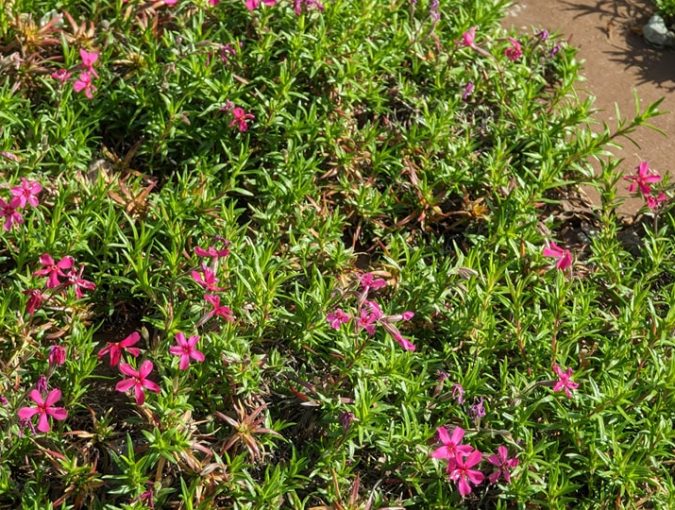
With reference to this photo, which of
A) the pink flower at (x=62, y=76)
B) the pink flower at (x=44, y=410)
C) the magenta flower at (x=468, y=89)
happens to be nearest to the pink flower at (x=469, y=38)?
the magenta flower at (x=468, y=89)

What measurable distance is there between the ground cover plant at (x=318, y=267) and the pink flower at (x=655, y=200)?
1 centimetres

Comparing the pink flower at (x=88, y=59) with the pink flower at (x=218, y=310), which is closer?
the pink flower at (x=218, y=310)

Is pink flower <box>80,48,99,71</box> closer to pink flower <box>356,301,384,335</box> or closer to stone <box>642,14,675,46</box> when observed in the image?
pink flower <box>356,301,384,335</box>

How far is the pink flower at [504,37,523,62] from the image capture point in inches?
201

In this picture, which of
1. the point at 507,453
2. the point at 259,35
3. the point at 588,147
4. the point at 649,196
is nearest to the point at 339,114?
the point at 259,35

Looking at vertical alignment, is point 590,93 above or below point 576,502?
above

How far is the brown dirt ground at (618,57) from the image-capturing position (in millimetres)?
5223

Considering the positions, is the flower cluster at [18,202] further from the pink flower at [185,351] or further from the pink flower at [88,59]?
the pink flower at [185,351]

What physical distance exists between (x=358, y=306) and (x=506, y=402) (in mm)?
711

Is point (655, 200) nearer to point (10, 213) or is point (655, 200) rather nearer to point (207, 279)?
point (207, 279)

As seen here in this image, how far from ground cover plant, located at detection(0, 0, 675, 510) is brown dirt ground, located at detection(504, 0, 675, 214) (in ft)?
0.68

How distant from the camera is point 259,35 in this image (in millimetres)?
4914

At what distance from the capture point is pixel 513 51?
201 inches

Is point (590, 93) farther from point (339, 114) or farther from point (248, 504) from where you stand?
point (248, 504)
